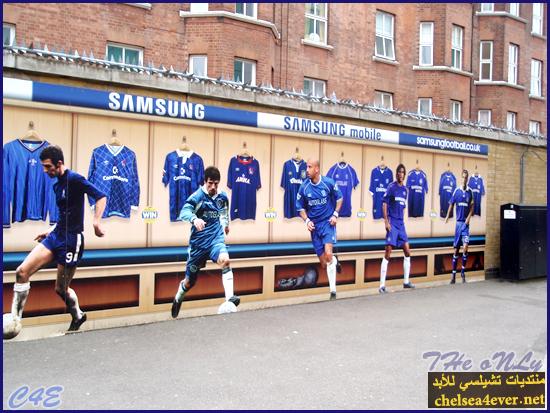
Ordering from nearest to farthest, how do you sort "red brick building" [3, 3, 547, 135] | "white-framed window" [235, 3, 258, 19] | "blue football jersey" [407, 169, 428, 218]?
"blue football jersey" [407, 169, 428, 218] → "red brick building" [3, 3, 547, 135] → "white-framed window" [235, 3, 258, 19]

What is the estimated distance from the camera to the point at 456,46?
2666 cm

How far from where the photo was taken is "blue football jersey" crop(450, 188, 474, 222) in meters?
12.9

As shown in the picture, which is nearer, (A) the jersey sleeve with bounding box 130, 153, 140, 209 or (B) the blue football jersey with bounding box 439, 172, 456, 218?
(A) the jersey sleeve with bounding box 130, 153, 140, 209

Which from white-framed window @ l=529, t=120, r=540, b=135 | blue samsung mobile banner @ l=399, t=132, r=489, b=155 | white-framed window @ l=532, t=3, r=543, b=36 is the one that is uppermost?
white-framed window @ l=532, t=3, r=543, b=36

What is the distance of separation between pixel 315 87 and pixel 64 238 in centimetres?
1587

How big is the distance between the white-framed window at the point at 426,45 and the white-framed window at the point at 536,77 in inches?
305

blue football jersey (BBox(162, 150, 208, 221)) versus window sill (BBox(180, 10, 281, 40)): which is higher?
window sill (BBox(180, 10, 281, 40))

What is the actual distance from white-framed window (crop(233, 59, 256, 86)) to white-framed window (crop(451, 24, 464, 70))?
1170 cm

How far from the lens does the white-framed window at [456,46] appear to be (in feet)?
86.8

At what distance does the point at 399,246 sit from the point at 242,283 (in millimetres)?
3840

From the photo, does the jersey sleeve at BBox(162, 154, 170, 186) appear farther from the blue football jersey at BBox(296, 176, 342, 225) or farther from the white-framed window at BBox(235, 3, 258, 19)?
the white-framed window at BBox(235, 3, 258, 19)

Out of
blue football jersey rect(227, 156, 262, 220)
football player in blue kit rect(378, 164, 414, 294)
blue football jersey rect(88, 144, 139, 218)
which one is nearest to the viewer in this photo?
blue football jersey rect(88, 144, 139, 218)

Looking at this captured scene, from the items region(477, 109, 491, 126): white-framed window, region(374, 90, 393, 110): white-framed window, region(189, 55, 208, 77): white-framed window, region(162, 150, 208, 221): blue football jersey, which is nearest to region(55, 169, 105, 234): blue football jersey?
region(162, 150, 208, 221): blue football jersey

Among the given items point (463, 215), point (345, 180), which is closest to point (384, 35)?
point (463, 215)
